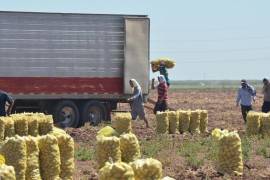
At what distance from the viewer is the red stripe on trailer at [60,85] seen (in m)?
23.4

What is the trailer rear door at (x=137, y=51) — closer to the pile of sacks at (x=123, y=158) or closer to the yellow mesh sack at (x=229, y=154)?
the pile of sacks at (x=123, y=158)

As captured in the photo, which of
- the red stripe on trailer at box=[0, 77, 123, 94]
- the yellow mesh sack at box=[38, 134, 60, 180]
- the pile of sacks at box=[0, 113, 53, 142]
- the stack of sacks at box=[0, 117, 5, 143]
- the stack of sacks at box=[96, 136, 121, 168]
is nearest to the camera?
the yellow mesh sack at box=[38, 134, 60, 180]

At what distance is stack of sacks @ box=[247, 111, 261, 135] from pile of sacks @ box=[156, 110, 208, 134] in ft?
5.88

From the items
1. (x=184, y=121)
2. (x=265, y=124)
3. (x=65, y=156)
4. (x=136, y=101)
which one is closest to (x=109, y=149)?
(x=65, y=156)

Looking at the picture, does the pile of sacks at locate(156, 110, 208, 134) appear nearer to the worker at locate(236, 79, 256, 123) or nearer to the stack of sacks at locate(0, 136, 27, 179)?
the worker at locate(236, 79, 256, 123)

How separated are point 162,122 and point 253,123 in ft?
7.88

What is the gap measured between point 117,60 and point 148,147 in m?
8.82

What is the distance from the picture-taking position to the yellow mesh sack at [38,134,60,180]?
11.2m

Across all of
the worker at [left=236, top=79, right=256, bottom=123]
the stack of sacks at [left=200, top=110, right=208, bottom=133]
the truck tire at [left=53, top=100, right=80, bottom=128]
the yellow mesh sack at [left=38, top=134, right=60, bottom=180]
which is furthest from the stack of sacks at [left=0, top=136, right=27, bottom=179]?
the worker at [left=236, top=79, right=256, bottom=123]

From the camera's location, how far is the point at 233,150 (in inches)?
519

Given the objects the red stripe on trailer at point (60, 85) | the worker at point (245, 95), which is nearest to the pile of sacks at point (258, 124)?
the worker at point (245, 95)

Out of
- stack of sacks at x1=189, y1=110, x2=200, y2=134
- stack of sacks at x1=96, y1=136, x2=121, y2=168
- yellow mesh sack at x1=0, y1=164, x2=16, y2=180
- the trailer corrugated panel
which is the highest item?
the trailer corrugated panel

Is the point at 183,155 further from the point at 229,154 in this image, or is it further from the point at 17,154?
the point at 17,154

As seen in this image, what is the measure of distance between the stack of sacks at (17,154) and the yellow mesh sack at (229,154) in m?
3.83
